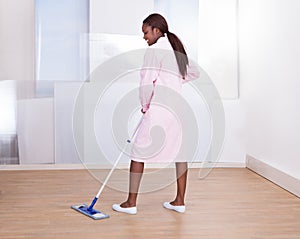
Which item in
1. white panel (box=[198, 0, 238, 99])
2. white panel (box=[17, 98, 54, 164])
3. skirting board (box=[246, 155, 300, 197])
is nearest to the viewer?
skirting board (box=[246, 155, 300, 197])

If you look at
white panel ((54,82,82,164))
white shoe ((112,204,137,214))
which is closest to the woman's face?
white shoe ((112,204,137,214))

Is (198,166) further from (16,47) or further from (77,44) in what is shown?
(16,47)

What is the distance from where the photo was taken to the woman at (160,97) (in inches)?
A: 122

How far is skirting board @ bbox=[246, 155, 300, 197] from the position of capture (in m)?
3.77

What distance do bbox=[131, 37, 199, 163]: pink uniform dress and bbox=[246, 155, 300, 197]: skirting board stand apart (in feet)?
3.10

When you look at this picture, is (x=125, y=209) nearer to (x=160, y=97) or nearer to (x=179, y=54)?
(x=160, y=97)

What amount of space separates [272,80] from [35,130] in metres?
1.90

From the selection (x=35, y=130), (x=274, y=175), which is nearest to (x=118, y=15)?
(x=35, y=130)

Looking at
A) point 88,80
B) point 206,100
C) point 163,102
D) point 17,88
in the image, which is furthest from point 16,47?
point 163,102

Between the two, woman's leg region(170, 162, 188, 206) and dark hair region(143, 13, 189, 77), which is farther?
woman's leg region(170, 162, 188, 206)

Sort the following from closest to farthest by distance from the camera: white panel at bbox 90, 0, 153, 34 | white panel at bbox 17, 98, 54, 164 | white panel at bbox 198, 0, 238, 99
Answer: white panel at bbox 17, 98, 54, 164 < white panel at bbox 90, 0, 153, 34 < white panel at bbox 198, 0, 238, 99

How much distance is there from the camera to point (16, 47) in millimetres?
4602

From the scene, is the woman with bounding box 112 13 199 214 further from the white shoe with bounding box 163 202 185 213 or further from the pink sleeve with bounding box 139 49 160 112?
the white shoe with bounding box 163 202 185 213

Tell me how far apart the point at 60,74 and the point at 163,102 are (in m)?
1.69
